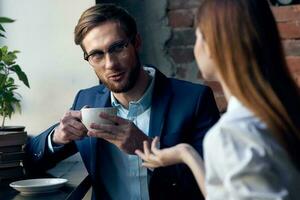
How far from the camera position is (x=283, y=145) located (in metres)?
0.98

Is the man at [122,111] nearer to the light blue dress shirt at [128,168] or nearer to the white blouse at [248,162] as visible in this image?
the light blue dress shirt at [128,168]

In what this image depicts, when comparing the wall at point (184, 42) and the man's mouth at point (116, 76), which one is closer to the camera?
the man's mouth at point (116, 76)

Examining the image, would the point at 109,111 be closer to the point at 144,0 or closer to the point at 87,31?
the point at 87,31

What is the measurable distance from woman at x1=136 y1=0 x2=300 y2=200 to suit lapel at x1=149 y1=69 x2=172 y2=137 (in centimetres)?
64

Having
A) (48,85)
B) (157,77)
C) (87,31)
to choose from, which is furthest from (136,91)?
(48,85)

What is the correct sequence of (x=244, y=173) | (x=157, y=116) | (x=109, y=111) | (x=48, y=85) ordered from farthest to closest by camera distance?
(x=48, y=85)
(x=157, y=116)
(x=109, y=111)
(x=244, y=173)

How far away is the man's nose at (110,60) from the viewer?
171 centimetres

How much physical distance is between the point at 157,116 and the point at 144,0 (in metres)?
0.66

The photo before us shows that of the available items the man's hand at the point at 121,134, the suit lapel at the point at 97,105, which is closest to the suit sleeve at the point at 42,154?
the suit lapel at the point at 97,105

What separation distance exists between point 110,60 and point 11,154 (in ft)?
1.25

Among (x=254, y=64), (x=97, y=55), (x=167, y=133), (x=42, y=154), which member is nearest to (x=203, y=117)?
(x=167, y=133)

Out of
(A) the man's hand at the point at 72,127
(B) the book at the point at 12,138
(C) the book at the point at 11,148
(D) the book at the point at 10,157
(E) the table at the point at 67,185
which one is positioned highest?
(A) the man's hand at the point at 72,127

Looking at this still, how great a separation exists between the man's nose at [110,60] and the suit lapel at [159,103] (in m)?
0.15

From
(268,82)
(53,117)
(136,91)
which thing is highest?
(268,82)
